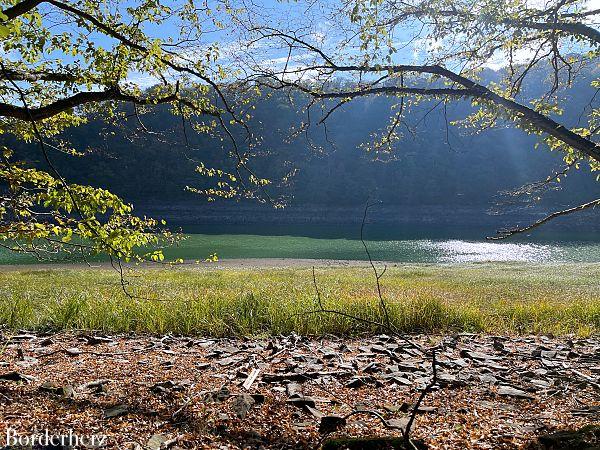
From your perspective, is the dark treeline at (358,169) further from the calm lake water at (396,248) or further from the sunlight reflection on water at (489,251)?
the sunlight reflection on water at (489,251)

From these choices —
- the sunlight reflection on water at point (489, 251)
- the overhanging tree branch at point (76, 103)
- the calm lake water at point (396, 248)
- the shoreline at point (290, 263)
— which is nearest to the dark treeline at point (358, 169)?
the calm lake water at point (396, 248)

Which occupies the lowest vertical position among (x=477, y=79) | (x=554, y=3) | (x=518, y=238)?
(x=518, y=238)

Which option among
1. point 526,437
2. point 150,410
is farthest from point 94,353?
point 526,437

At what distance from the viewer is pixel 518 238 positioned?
247ft

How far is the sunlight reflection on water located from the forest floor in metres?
46.5

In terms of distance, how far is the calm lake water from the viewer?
52.4 m

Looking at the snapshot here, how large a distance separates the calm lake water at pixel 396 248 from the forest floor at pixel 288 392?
Answer: 44.0 m

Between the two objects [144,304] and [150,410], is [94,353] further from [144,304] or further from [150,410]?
[144,304]

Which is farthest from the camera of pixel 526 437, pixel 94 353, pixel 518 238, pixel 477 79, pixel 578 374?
pixel 518 238

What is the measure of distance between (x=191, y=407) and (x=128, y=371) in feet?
5.08

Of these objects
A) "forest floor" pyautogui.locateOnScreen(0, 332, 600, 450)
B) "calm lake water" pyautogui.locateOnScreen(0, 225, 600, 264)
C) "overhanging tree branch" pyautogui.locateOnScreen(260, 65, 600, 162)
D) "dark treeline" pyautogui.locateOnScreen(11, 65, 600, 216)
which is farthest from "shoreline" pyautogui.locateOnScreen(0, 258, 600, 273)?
"dark treeline" pyautogui.locateOnScreen(11, 65, 600, 216)

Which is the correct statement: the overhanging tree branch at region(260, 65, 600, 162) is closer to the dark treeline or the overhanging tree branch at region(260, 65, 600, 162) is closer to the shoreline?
the shoreline

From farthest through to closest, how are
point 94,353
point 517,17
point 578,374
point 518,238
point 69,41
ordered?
point 518,238
point 69,41
point 94,353
point 517,17
point 578,374

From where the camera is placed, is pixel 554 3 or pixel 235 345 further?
pixel 235 345
